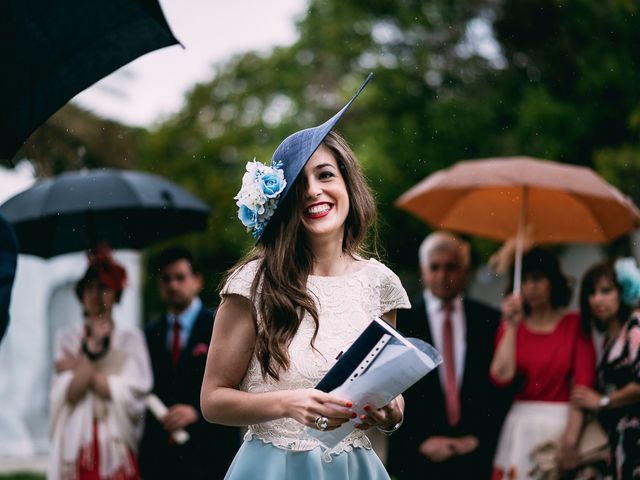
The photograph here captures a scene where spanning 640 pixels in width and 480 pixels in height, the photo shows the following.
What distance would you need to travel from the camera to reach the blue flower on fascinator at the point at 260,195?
10.2ft

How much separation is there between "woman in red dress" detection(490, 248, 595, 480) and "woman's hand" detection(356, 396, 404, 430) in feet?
9.78

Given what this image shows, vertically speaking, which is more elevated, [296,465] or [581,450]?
[296,465]

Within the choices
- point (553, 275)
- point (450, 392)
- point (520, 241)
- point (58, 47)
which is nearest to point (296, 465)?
point (58, 47)

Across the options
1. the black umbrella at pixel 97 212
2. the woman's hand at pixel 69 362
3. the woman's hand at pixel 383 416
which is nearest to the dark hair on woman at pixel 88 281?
the black umbrella at pixel 97 212

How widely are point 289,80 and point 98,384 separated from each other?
14446mm

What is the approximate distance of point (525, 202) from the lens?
21.9 feet

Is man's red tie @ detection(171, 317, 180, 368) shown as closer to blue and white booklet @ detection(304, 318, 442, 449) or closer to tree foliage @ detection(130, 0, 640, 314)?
blue and white booklet @ detection(304, 318, 442, 449)

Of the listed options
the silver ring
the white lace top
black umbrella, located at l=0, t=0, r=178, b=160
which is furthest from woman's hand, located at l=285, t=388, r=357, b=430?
black umbrella, located at l=0, t=0, r=178, b=160

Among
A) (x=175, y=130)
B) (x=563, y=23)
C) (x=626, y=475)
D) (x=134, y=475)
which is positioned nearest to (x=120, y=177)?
(x=134, y=475)

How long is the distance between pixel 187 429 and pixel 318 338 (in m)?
3.12

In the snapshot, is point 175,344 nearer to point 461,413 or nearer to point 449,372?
point 449,372

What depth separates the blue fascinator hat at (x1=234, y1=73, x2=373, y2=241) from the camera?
310 centimetres

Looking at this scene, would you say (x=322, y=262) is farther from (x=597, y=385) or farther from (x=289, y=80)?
(x=289, y=80)

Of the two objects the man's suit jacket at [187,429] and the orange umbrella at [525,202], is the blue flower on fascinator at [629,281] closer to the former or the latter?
the orange umbrella at [525,202]
